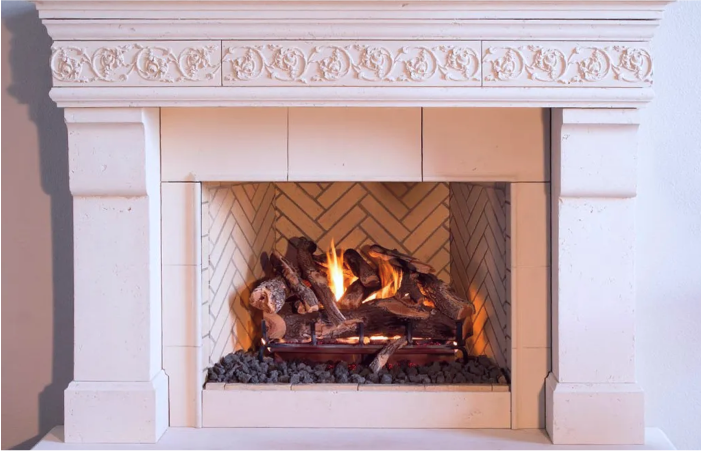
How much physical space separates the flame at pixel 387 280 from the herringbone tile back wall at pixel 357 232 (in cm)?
25

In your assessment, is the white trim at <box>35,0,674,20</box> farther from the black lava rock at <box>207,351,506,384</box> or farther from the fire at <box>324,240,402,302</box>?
the black lava rock at <box>207,351,506,384</box>

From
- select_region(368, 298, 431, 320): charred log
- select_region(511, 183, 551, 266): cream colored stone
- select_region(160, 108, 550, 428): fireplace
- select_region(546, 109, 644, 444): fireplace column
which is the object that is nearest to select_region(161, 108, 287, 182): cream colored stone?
select_region(160, 108, 550, 428): fireplace

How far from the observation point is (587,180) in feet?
7.00

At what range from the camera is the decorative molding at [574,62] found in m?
2.05

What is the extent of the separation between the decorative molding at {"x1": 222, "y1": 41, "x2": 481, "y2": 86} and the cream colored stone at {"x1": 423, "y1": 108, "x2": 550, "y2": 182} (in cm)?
21

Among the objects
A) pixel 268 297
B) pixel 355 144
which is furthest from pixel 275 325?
pixel 355 144

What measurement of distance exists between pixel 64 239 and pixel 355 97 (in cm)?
96

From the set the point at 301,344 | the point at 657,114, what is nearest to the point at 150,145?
the point at 301,344

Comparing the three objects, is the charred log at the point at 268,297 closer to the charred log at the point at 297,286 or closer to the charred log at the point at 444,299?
the charred log at the point at 297,286

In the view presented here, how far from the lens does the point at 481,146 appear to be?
7.40 feet

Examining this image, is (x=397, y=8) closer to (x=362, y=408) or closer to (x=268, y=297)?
(x=268, y=297)

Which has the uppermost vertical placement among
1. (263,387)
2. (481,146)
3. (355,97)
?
(355,97)

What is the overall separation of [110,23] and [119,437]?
1.06 meters

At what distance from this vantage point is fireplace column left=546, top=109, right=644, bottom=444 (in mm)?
2146
